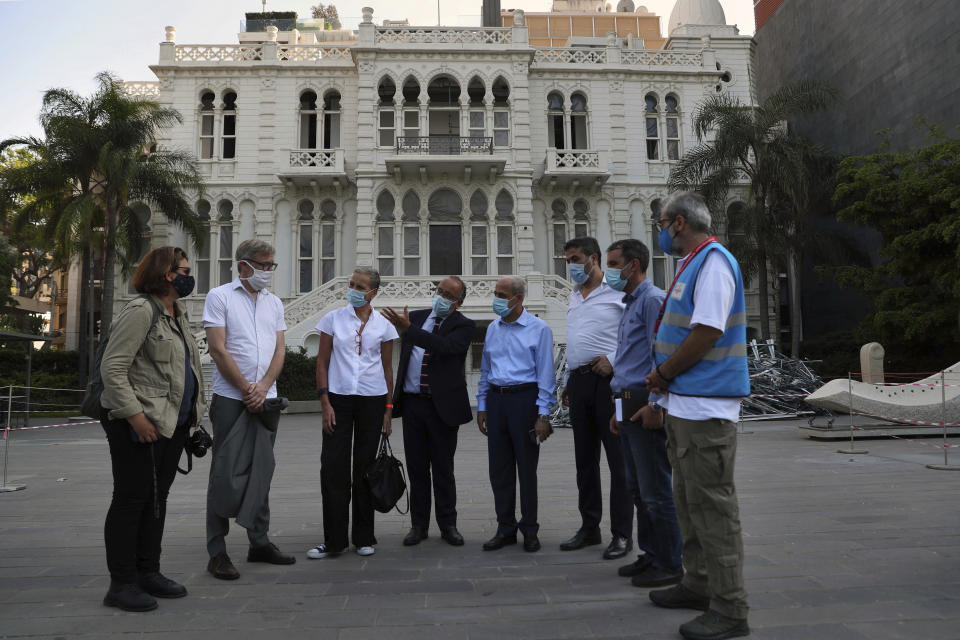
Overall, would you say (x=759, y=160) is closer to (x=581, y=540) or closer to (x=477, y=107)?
(x=477, y=107)

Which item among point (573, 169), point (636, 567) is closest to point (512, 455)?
point (636, 567)

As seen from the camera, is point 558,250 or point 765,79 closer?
point 558,250

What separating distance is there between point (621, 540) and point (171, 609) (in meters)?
2.96

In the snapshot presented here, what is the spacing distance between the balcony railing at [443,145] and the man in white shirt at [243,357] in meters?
22.0

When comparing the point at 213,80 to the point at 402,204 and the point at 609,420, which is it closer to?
the point at 402,204

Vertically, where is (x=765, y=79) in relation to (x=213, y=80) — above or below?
above

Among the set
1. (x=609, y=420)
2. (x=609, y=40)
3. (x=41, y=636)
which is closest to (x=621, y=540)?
(x=609, y=420)

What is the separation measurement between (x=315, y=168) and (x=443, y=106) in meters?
5.79

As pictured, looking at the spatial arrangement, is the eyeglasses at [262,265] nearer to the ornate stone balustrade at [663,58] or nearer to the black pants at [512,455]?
the black pants at [512,455]

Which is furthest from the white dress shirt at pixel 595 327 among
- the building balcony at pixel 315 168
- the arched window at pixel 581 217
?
the arched window at pixel 581 217

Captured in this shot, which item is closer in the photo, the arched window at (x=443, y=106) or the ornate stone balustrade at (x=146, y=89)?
the arched window at (x=443, y=106)

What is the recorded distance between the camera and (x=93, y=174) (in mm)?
23594

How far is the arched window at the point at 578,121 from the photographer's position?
2908 centimetres

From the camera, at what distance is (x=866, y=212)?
843 inches
